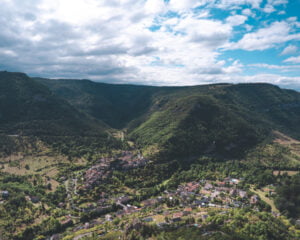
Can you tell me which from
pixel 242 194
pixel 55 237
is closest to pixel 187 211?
pixel 242 194

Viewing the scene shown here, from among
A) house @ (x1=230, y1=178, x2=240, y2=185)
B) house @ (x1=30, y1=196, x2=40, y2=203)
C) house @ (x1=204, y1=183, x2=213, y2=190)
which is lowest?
house @ (x1=30, y1=196, x2=40, y2=203)

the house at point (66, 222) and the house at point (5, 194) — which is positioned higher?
the house at point (5, 194)

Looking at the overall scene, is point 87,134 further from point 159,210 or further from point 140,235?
point 140,235

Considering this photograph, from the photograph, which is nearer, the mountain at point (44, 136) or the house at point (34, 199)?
the house at point (34, 199)

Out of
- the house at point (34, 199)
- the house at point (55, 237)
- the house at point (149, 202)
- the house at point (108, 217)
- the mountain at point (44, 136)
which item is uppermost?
the mountain at point (44, 136)

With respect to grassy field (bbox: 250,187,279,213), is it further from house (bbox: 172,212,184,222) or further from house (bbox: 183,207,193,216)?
house (bbox: 172,212,184,222)

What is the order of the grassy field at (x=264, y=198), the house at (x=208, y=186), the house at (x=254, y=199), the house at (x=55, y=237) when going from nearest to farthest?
the house at (x=55, y=237) → the grassy field at (x=264, y=198) → the house at (x=254, y=199) → the house at (x=208, y=186)

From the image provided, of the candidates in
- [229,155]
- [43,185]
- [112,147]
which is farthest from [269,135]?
[43,185]

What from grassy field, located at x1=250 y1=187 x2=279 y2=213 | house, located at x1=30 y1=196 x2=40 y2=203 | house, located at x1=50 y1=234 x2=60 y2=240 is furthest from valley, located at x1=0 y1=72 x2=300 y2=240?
house, located at x1=30 y1=196 x2=40 y2=203

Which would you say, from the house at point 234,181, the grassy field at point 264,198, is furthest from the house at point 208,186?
the grassy field at point 264,198

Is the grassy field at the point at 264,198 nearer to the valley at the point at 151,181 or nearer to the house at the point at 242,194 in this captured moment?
the valley at the point at 151,181

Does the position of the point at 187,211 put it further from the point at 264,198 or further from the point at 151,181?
the point at 264,198
